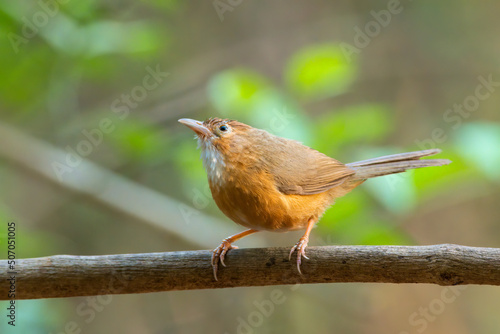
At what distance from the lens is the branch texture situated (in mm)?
2934

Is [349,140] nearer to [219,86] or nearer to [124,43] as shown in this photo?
[219,86]

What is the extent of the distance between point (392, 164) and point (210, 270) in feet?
5.55

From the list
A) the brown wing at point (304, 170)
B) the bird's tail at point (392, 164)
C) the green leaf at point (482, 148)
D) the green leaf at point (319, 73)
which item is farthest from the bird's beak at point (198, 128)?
the green leaf at point (482, 148)

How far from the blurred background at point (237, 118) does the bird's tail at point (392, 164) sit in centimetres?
12

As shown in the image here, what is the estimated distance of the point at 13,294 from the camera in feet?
10.1

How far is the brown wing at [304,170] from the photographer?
3.75 metres

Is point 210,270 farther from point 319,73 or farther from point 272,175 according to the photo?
point 319,73

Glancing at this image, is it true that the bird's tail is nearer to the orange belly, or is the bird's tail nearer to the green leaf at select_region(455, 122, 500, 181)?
the green leaf at select_region(455, 122, 500, 181)

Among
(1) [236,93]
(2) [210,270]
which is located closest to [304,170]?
(1) [236,93]

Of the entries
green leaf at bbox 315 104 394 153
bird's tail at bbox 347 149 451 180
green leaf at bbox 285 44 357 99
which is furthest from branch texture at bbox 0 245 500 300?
green leaf at bbox 285 44 357 99

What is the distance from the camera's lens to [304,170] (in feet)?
13.0

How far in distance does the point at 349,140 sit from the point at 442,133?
290cm

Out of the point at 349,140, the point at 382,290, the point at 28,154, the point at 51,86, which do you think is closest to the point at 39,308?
the point at 28,154

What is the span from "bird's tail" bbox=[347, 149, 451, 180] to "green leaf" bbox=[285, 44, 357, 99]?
2.02 ft
